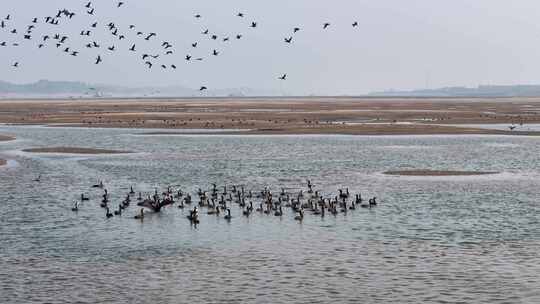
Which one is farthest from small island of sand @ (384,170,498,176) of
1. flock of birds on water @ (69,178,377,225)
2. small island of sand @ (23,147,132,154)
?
small island of sand @ (23,147,132,154)

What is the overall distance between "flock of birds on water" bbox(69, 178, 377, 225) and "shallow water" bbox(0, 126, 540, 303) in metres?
0.50

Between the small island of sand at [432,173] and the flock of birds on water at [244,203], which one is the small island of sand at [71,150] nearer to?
the flock of birds on water at [244,203]

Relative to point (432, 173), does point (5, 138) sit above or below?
above

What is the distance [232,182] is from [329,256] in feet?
71.8

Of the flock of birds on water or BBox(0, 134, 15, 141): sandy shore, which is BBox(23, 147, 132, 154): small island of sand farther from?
the flock of birds on water

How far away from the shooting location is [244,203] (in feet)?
131

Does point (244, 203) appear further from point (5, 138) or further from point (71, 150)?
point (5, 138)

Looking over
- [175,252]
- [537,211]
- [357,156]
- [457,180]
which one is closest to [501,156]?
[357,156]

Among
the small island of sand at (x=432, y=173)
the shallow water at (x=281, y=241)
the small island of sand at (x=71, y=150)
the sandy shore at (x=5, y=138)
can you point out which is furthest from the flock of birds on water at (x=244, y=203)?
the sandy shore at (x=5, y=138)

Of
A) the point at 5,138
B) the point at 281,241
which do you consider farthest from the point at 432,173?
the point at 5,138

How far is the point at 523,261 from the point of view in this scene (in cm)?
2728

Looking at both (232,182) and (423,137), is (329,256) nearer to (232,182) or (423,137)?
(232,182)

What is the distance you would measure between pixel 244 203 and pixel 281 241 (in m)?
8.78

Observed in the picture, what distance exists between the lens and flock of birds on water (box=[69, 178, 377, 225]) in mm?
37750
